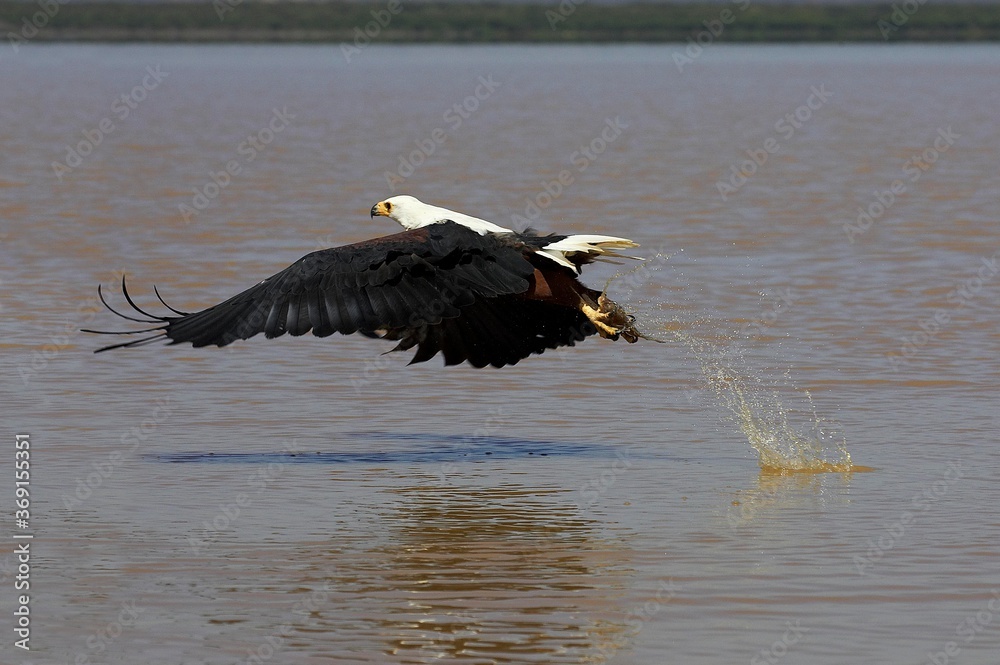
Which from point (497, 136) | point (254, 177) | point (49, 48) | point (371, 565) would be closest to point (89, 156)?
point (254, 177)

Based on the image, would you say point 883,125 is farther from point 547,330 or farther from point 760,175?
point 547,330

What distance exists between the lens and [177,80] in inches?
2329

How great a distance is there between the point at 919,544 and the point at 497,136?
25847 mm
